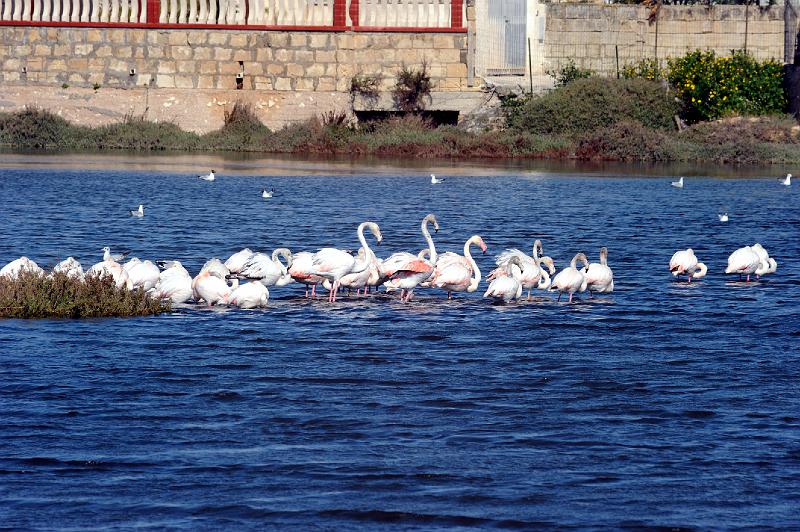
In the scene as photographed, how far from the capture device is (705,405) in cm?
1146

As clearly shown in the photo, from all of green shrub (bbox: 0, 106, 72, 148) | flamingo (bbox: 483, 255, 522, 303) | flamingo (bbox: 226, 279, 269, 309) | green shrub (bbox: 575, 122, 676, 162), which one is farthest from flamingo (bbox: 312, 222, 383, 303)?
green shrub (bbox: 0, 106, 72, 148)

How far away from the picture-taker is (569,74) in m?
43.5

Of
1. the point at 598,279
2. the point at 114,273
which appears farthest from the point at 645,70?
the point at 114,273

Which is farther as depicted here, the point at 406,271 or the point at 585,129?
the point at 585,129

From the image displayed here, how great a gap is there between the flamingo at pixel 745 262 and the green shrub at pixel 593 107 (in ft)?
76.3

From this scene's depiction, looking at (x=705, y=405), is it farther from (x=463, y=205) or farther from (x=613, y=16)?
(x=613, y=16)

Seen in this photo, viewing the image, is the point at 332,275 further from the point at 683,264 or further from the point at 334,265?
the point at 683,264

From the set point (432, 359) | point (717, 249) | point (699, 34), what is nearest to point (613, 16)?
point (699, 34)

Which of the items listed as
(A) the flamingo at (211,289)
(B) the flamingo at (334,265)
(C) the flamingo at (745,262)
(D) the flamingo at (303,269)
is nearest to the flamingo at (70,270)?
(A) the flamingo at (211,289)

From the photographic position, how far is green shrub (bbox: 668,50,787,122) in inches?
1652

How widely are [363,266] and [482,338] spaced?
2607 mm

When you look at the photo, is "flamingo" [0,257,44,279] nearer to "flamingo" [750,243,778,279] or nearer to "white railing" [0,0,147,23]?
"flamingo" [750,243,778,279]

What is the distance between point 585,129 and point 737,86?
14.9 feet

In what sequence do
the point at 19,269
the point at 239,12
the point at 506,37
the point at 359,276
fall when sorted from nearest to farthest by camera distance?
the point at 19,269 → the point at 359,276 → the point at 506,37 → the point at 239,12
